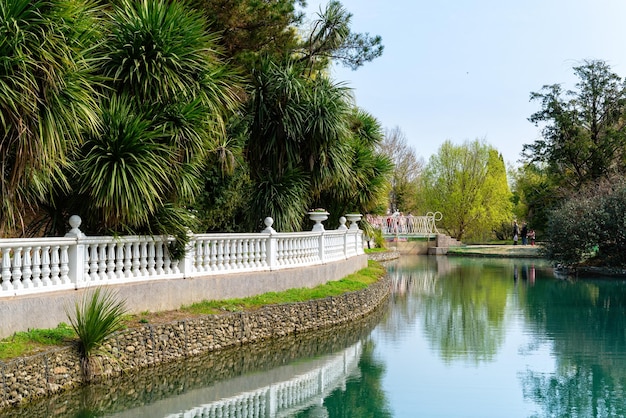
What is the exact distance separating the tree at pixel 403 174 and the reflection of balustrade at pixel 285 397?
145 feet

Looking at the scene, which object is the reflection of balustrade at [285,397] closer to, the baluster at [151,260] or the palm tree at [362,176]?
the baluster at [151,260]

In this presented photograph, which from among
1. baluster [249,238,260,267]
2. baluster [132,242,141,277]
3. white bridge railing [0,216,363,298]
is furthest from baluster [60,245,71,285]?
baluster [249,238,260,267]

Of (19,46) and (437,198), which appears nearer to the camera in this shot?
(19,46)

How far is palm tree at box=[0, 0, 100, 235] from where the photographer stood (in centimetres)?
759

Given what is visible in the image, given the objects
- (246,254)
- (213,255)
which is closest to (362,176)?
(246,254)

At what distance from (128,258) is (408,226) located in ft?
122

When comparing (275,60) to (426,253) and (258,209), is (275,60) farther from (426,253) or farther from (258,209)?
(426,253)

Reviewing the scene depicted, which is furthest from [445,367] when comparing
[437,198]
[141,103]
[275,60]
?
[437,198]

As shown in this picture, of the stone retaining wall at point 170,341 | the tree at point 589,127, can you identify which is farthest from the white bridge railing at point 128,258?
the tree at point 589,127

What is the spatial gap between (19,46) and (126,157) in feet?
7.77

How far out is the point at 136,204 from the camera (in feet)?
31.0

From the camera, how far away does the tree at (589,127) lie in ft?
114

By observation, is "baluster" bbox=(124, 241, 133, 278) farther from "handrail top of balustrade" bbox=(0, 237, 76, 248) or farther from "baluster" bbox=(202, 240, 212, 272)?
"baluster" bbox=(202, 240, 212, 272)

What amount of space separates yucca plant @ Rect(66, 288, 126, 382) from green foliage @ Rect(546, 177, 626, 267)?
21.4m
